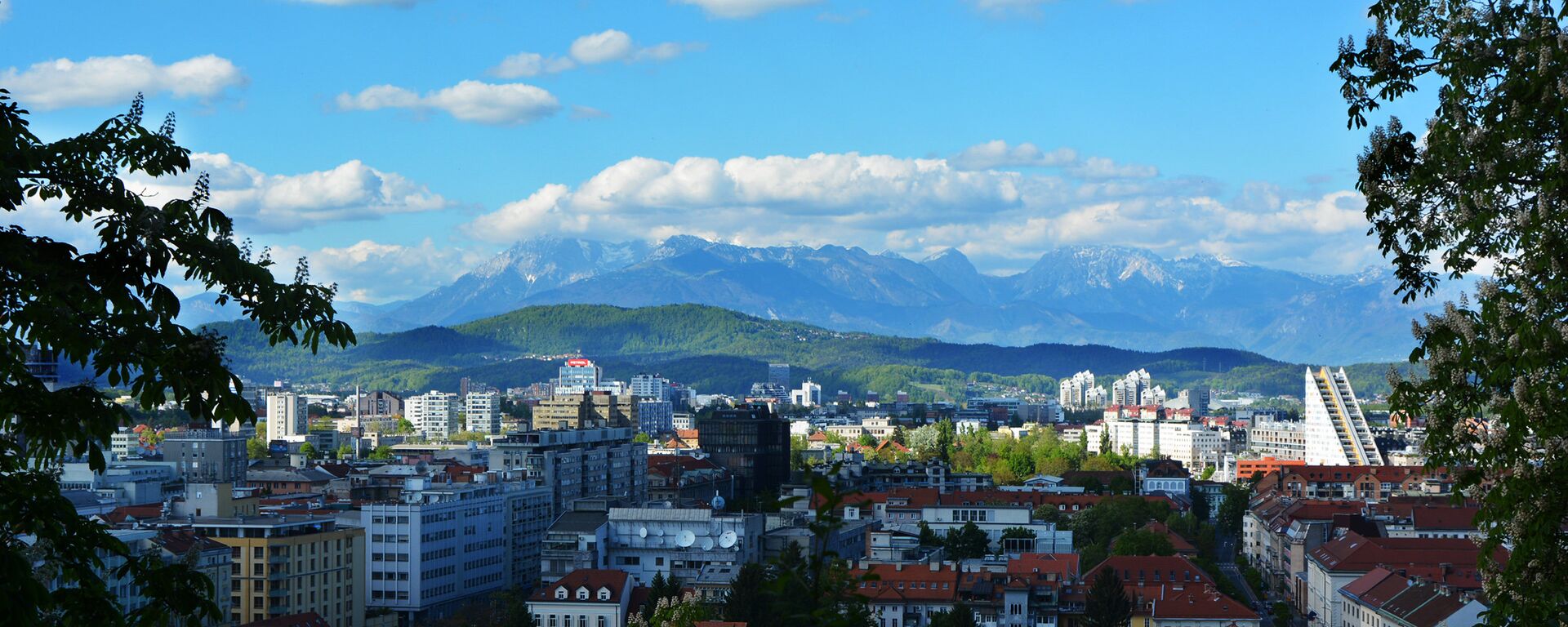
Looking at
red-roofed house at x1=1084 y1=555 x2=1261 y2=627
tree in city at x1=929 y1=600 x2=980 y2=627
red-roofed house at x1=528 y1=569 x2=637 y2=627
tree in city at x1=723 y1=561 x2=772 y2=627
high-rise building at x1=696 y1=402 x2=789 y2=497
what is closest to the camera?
tree in city at x1=723 y1=561 x2=772 y2=627

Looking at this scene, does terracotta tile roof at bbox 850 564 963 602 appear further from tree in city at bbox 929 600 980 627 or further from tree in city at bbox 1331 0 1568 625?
→ tree in city at bbox 1331 0 1568 625

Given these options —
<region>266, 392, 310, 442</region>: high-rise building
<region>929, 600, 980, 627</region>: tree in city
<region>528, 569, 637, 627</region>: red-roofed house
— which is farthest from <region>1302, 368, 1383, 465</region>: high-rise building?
<region>266, 392, 310, 442</region>: high-rise building

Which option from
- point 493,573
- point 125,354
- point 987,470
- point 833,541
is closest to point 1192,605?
point 833,541

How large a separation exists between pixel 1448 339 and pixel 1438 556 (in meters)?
53.0

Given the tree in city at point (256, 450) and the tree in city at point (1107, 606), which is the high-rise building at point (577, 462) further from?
the tree in city at point (256, 450)

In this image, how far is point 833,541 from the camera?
66688 mm

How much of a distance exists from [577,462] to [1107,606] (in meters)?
36.7

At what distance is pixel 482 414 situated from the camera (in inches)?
6767

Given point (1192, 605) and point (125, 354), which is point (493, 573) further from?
point (125, 354)

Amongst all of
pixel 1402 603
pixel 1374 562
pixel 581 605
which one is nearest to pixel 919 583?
pixel 581 605

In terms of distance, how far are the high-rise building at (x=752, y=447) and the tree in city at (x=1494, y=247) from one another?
280 feet

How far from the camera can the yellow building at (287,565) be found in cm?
5091

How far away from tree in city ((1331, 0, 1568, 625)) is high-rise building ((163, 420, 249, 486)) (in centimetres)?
8363

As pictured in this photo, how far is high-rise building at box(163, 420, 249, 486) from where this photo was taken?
90.6m
